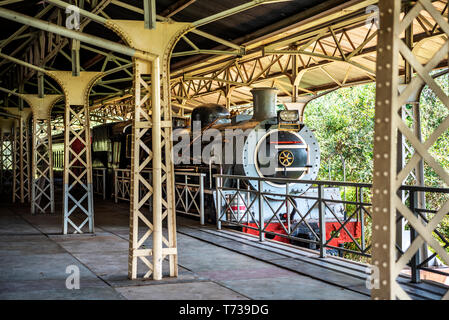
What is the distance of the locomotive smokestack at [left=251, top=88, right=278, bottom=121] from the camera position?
10.5m

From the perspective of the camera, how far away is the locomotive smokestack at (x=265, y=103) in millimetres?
10453

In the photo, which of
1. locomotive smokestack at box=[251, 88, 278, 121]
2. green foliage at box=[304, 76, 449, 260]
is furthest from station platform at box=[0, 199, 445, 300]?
green foliage at box=[304, 76, 449, 260]

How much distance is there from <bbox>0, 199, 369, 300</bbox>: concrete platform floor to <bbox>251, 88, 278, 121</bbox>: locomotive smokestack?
3.19m

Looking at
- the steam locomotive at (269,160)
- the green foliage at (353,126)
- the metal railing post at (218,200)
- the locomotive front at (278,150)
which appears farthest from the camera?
the green foliage at (353,126)

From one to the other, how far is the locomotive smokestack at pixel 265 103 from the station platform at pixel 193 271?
2718mm

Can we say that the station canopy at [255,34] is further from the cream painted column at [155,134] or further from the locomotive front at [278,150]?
the locomotive front at [278,150]

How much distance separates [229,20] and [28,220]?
279 inches

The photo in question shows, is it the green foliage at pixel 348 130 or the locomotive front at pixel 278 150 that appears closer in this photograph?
the locomotive front at pixel 278 150

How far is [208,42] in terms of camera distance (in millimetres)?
12016

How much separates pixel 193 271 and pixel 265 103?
16.8 ft

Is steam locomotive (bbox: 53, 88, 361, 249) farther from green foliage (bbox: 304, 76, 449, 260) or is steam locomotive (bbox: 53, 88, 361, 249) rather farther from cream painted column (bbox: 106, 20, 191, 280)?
green foliage (bbox: 304, 76, 449, 260)

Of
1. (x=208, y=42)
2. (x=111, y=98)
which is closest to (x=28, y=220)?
(x=208, y=42)

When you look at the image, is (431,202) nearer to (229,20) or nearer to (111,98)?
(229,20)

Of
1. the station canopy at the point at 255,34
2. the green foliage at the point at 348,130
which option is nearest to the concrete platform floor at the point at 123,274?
the station canopy at the point at 255,34
